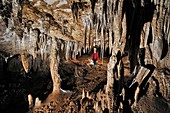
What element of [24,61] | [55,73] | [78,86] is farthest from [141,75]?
[24,61]

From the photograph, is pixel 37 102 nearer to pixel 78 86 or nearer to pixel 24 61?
pixel 78 86

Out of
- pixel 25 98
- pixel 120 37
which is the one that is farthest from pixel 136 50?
pixel 25 98

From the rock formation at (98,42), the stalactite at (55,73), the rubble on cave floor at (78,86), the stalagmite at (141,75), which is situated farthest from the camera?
the stalactite at (55,73)

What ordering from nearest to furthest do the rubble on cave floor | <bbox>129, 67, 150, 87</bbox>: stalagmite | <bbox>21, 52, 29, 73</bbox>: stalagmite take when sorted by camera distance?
the rubble on cave floor, <bbox>129, 67, 150, 87</bbox>: stalagmite, <bbox>21, 52, 29, 73</bbox>: stalagmite

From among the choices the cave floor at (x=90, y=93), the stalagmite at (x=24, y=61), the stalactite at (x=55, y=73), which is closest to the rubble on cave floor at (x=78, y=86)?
the cave floor at (x=90, y=93)

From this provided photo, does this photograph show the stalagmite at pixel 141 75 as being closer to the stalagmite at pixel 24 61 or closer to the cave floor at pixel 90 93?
the cave floor at pixel 90 93

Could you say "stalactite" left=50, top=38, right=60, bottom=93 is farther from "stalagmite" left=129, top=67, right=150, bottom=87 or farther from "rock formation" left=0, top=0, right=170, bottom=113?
"stalagmite" left=129, top=67, right=150, bottom=87

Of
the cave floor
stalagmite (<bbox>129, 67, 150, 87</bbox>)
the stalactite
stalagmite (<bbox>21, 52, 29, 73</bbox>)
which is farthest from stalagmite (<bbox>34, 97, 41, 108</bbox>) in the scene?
stalagmite (<bbox>21, 52, 29, 73</bbox>)

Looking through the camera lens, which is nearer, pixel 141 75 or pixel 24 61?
pixel 141 75

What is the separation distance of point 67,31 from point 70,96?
3431mm

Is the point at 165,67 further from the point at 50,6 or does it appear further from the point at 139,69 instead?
the point at 50,6

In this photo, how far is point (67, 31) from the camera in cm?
1234

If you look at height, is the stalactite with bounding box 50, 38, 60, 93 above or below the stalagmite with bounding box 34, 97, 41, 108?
above

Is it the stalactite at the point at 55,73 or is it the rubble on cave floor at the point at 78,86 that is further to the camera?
the stalactite at the point at 55,73
